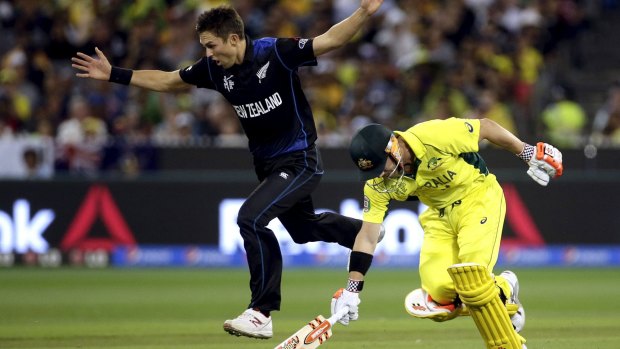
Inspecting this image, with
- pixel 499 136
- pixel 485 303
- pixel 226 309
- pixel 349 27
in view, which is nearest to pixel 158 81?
pixel 349 27

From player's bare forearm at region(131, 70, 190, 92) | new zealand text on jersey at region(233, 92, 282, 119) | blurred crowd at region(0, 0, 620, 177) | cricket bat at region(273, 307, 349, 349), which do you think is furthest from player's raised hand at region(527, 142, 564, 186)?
blurred crowd at region(0, 0, 620, 177)

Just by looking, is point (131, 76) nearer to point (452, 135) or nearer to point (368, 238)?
point (368, 238)

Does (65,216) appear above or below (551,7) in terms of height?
below

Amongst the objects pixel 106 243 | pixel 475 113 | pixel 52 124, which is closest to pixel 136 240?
pixel 106 243

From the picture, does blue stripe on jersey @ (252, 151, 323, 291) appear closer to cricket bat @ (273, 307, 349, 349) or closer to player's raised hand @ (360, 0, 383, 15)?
cricket bat @ (273, 307, 349, 349)

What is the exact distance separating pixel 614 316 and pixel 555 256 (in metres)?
5.09

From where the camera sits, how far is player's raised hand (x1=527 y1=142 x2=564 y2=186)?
7.33 m

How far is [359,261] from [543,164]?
4.12 feet

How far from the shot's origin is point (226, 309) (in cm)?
1112

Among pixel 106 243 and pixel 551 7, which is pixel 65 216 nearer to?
pixel 106 243

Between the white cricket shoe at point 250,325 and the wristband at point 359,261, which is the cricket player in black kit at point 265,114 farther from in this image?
the wristband at point 359,261

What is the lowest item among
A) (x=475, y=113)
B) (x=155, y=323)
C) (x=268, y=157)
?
(x=155, y=323)

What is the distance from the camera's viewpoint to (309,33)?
57.3 ft

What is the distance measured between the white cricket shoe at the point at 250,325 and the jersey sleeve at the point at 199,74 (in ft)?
5.28
